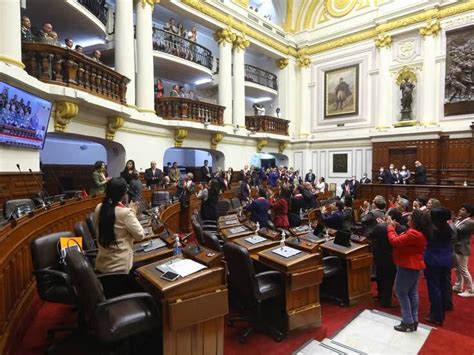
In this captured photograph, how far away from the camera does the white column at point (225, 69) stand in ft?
40.9

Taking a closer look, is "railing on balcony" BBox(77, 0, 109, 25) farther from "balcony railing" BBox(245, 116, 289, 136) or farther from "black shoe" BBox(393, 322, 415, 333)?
"black shoe" BBox(393, 322, 415, 333)

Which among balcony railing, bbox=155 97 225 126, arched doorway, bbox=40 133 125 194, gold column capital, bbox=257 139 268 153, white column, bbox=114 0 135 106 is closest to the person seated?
white column, bbox=114 0 135 106

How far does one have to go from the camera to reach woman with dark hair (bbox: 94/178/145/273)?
2574mm

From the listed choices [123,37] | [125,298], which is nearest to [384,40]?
[123,37]

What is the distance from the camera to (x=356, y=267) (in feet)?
12.1

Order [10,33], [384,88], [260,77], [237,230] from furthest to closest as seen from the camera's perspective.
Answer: [260,77], [384,88], [10,33], [237,230]

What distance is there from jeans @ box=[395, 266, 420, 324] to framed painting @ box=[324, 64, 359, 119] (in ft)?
42.7

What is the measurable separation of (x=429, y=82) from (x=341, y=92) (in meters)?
3.77

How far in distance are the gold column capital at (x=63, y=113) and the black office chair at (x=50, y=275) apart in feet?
13.1

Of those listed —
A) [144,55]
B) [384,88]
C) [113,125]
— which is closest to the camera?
[113,125]

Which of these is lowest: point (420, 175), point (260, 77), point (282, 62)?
point (420, 175)

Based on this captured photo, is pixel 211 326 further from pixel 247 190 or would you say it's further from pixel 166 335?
pixel 247 190

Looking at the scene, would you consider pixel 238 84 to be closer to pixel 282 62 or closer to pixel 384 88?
pixel 282 62

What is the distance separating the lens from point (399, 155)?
13266mm
